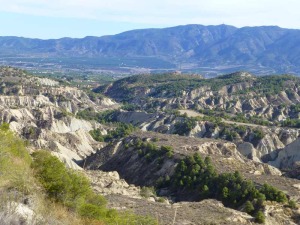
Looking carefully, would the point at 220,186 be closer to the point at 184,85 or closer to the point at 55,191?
the point at 55,191

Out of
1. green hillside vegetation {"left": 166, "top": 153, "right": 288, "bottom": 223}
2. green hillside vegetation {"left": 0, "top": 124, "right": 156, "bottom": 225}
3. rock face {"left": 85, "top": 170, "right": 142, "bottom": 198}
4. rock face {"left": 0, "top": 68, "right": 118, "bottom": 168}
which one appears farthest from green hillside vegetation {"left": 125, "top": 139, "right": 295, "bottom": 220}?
green hillside vegetation {"left": 0, "top": 124, "right": 156, "bottom": 225}

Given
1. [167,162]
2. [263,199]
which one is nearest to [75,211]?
[263,199]

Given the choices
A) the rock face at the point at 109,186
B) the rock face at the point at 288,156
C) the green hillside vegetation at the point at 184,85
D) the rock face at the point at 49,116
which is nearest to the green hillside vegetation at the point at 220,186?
the rock face at the point at 109,186

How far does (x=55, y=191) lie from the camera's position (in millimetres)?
23766

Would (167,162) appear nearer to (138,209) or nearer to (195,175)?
(195,175)

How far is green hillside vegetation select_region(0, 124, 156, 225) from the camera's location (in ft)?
63.0

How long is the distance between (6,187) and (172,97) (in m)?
121

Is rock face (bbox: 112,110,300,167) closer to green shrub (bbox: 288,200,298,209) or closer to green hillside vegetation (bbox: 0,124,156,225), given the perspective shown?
green shrub (bbox: 288,200,298,209)

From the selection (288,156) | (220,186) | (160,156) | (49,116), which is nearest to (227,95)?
(49,116)

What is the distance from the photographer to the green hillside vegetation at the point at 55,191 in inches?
756

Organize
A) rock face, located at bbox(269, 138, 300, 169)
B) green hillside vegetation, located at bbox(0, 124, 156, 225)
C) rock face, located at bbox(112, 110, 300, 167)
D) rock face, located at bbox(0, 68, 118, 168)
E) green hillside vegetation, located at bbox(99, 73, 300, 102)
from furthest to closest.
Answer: green hillside vegetation, located at bbox(99, 73, 300, 102)
rock face, located at bbox(112, 110, 300, 167)
rock face, located at bbox(0, 68, 118, 168)
rock face, located at bbox(269, 138, 300, 169)
green hillside vegetation, located at bbox(0, 124, 156, 225)

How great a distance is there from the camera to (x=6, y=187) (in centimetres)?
1920

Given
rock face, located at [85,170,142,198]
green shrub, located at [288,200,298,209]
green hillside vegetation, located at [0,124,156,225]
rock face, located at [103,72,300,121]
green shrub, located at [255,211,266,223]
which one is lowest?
rock face, located at [103,72,300,121]

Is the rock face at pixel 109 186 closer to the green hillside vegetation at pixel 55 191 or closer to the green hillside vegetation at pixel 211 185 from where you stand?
the green hillside vegetation at pixel 211 185
